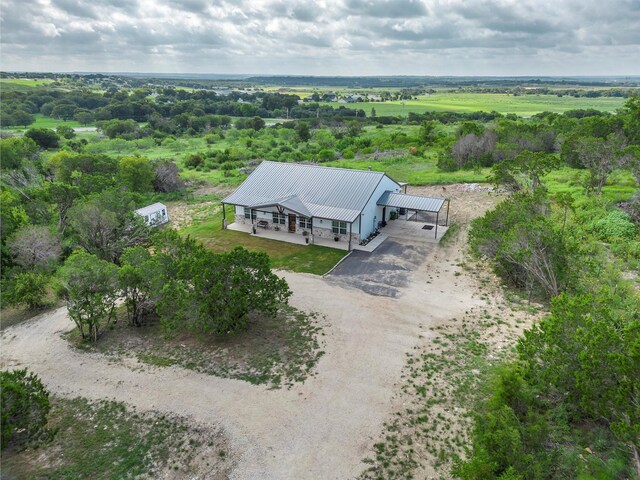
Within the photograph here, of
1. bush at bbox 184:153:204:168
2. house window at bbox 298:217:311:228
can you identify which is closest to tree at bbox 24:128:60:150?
bush at bbox 184:153:204:168

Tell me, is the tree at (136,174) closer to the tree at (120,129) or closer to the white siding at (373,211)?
the white siding at (373,211)

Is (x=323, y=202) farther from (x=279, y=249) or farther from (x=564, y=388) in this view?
(x=564, y=388)

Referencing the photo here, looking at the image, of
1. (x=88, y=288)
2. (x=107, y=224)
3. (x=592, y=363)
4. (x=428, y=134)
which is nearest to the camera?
(x=592, y=363)

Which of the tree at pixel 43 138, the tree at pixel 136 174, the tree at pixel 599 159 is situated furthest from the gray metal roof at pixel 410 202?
the tree at pixel 43 138

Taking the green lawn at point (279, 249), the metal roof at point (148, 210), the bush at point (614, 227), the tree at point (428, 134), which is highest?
the tree at point (428, 134)

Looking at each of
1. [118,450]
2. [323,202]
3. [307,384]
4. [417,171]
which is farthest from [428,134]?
[118,450]

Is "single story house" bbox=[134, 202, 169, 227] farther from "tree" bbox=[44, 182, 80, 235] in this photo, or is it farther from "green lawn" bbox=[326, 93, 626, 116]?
"green lawn" bbox=[326, 93, 626, 116]
